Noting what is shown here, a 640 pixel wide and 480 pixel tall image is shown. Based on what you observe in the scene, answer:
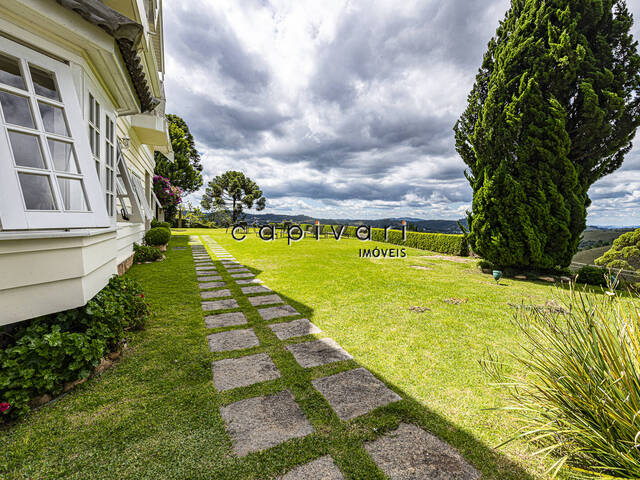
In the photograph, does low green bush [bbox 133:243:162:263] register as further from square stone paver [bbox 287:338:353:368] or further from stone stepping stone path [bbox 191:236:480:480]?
square stone paver [bbox 287:338:353:368]

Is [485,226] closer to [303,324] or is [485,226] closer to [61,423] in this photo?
[303,324]

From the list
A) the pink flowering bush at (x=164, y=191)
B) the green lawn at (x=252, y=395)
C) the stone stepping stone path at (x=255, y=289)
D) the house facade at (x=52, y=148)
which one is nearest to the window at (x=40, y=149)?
the house facade at (x=52, y=148)

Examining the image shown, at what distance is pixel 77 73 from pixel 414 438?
4.07 metres

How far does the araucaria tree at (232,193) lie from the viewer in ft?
107

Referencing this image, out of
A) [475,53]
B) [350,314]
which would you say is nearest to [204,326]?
[350,314]

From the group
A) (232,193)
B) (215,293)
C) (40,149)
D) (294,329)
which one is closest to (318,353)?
(294,329)

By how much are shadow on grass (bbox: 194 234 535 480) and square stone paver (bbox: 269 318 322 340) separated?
57 centimetres

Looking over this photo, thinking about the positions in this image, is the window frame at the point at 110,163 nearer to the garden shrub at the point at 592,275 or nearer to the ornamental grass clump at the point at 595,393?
the ornamental grass clump at the point at 595,393

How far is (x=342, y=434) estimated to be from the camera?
158cm

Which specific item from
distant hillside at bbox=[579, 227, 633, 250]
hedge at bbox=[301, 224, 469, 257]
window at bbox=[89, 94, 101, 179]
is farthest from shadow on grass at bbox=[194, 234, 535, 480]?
distant hillside at bbox=[579, 227, 633, 250]

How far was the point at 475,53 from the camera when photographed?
8102mm

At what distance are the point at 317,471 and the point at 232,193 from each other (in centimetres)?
3467

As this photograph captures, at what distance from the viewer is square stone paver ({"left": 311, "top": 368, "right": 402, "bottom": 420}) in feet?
5.94

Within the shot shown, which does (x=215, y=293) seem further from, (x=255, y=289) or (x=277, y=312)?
(x=277, y=312)
